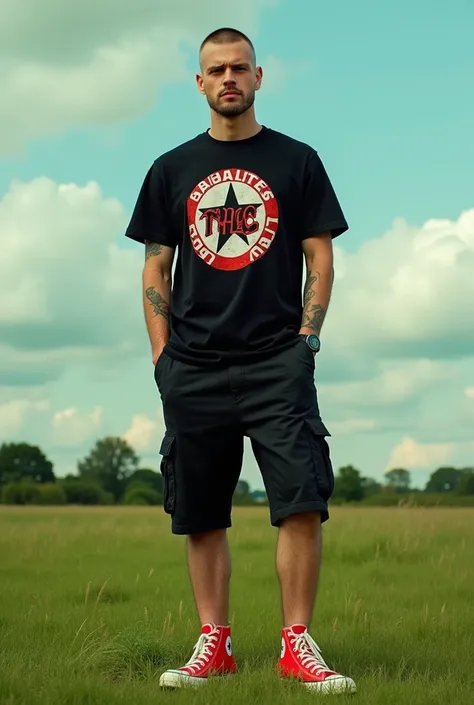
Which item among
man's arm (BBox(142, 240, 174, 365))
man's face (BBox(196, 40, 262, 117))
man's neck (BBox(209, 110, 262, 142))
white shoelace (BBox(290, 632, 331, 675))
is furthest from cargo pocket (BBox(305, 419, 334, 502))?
man's face (BBox(196, 40, 262, 117))

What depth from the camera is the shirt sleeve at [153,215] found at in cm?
552

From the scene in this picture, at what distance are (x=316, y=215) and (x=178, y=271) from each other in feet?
2.67

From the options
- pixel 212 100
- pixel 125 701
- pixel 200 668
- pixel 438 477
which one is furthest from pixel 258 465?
pixel 438 477

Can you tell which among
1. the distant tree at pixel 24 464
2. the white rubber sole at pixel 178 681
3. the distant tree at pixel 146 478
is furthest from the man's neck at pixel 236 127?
the distant tree at pixel 146 478

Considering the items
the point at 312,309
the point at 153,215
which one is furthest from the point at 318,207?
the point at 153,215

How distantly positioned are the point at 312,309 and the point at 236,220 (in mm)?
605

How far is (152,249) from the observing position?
559 cm

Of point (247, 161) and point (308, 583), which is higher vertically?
point (247, 161)

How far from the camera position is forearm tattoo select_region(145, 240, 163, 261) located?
18.3 feet

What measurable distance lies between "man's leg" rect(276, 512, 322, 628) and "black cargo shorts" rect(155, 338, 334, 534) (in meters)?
0.09

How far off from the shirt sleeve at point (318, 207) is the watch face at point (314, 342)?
57cm

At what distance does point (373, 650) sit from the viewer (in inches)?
232

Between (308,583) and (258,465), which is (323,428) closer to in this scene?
(258,465)

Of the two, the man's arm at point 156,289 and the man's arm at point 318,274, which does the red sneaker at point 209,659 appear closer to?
the man's arm at point 156,289
